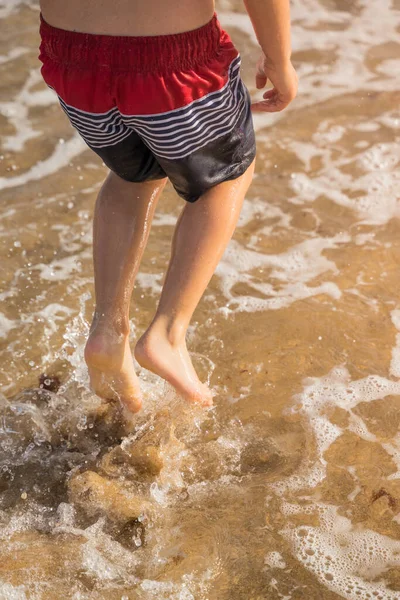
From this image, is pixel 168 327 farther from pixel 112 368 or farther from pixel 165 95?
pixel 165 95

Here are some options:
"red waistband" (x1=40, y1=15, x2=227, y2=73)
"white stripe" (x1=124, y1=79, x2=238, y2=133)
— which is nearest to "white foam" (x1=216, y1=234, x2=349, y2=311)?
"white stripe" (x1=124, y1=79, x2=238, y2=133)

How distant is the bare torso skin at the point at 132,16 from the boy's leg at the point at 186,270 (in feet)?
1.78

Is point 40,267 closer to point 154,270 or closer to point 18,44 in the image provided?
point 154,270

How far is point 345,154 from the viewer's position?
448 cm

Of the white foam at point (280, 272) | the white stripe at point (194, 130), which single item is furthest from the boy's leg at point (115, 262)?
the white foam at point (280, 272)

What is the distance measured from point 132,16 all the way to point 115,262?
0.86 meters

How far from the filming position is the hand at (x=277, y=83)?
2359mm

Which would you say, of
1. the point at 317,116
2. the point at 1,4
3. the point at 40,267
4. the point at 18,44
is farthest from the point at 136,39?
the point at 1,4

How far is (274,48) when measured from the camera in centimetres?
226

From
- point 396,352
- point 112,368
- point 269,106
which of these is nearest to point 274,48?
point 269,106

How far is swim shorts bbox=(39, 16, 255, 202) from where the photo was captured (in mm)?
2094

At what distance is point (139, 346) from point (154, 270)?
116 centimetres

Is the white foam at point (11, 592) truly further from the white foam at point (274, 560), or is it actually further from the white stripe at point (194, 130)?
the white stripe at point (194, 130)

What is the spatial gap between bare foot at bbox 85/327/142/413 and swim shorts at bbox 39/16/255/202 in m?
0.60
